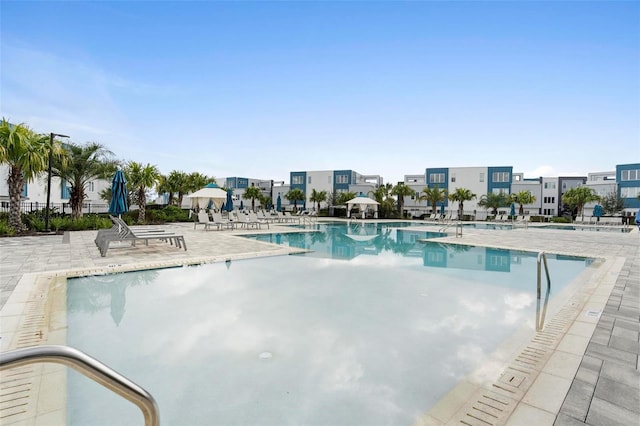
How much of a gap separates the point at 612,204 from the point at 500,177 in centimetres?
1331

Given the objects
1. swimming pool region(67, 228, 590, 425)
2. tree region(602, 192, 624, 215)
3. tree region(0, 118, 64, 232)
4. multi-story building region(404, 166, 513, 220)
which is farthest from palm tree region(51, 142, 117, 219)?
tree region(602, 192, 624, 215)

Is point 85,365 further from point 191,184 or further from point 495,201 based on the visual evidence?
point 495,201

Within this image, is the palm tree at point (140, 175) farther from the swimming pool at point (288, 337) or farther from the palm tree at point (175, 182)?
the swimming pool at point (288, 337)

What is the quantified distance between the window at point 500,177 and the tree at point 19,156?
2036 inches

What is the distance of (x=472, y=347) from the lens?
12.5ft

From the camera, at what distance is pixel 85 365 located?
1.50 meters

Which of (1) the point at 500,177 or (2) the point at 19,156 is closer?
(2) the point at 19,156

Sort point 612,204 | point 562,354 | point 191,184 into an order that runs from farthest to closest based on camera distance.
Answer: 1. point 612,204
2. point 191,184
3. point 562,354

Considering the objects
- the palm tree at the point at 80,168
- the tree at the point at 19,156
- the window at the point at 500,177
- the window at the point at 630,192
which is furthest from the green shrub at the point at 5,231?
the window at the point at 630,192

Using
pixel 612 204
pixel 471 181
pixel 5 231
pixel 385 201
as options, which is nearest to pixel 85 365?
pixel 5 231

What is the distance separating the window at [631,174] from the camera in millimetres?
44188

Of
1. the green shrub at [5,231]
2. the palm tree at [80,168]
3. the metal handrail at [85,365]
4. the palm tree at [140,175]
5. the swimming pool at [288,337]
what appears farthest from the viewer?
the palm tree at [140,175]

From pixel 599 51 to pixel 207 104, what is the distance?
20072mm

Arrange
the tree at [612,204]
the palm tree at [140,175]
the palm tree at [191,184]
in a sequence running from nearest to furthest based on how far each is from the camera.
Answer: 1. the palm tree at [140,175]
2. the palm tree at [191,184]
3. the tree at [612,204]
